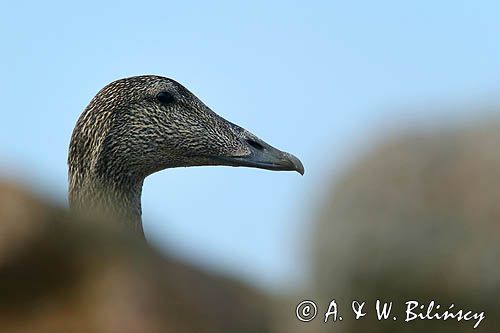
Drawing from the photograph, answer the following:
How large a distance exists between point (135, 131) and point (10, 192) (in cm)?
583

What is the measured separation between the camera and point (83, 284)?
A: 10.4 ft

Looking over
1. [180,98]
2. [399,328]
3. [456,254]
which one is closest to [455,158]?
[456,254]

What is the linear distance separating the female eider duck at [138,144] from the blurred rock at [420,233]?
1.91 ft

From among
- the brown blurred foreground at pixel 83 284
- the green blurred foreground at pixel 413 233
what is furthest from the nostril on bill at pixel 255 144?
the brown blurred foreground at pixel 83 284

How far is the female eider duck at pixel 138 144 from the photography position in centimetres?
889

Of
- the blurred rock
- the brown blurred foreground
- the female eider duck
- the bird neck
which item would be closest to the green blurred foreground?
the blurred rock

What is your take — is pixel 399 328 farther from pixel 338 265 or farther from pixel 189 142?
pixel 189 142

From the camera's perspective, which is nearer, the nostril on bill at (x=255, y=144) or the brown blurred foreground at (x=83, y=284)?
the brown blurred foreground at (x=83, y=284)

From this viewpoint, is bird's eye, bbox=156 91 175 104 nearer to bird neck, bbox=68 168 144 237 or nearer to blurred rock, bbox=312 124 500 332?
bird neck, bbox=68 168 144 237

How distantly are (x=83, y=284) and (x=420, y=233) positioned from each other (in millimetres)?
5772

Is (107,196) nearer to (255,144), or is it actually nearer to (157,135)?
(157,135)

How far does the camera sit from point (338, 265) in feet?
28.8

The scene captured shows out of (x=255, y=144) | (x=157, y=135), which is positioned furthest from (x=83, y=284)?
(x=255, y=144)

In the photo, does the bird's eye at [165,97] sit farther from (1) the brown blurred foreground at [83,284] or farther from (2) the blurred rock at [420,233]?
(1) the brown blurred foreground at [83,284]
